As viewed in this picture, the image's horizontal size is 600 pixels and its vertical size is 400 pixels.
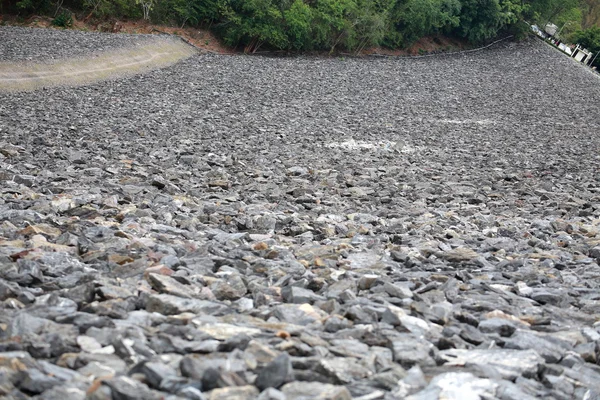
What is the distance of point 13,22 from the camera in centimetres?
3039

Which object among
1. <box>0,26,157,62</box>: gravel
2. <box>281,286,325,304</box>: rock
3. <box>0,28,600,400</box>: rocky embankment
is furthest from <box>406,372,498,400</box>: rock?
<box>0,26,157,62</box>: gravel

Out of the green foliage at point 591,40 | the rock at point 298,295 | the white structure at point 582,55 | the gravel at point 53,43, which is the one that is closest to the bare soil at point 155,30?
the gravel at point 53,43

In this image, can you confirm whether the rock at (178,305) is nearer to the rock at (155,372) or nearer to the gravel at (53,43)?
the rock at (155,372)

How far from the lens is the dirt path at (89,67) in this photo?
19188 mm

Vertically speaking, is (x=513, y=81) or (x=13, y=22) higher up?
(x=513, y=81)

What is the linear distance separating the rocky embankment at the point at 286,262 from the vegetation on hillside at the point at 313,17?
64.0ft

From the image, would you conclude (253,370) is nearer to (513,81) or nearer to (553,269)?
(553,269)

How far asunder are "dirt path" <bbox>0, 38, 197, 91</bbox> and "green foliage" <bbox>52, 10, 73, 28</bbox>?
477cm

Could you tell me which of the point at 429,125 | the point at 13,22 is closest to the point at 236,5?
the point at 13,22

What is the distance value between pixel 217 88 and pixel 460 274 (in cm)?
1872

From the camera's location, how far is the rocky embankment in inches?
115

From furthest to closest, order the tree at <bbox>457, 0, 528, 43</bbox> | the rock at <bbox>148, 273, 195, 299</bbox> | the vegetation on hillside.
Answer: the tree at <bbox>457, 0, 528, 43</bbox> → the vegetation on hillside → the rock at <bbox>148, 273, 195, 299</bbox>

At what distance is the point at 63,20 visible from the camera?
31078 mm

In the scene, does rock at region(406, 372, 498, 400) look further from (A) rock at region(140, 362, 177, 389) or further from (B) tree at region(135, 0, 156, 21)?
(B) tree at region(135, 0, 156, 21)
